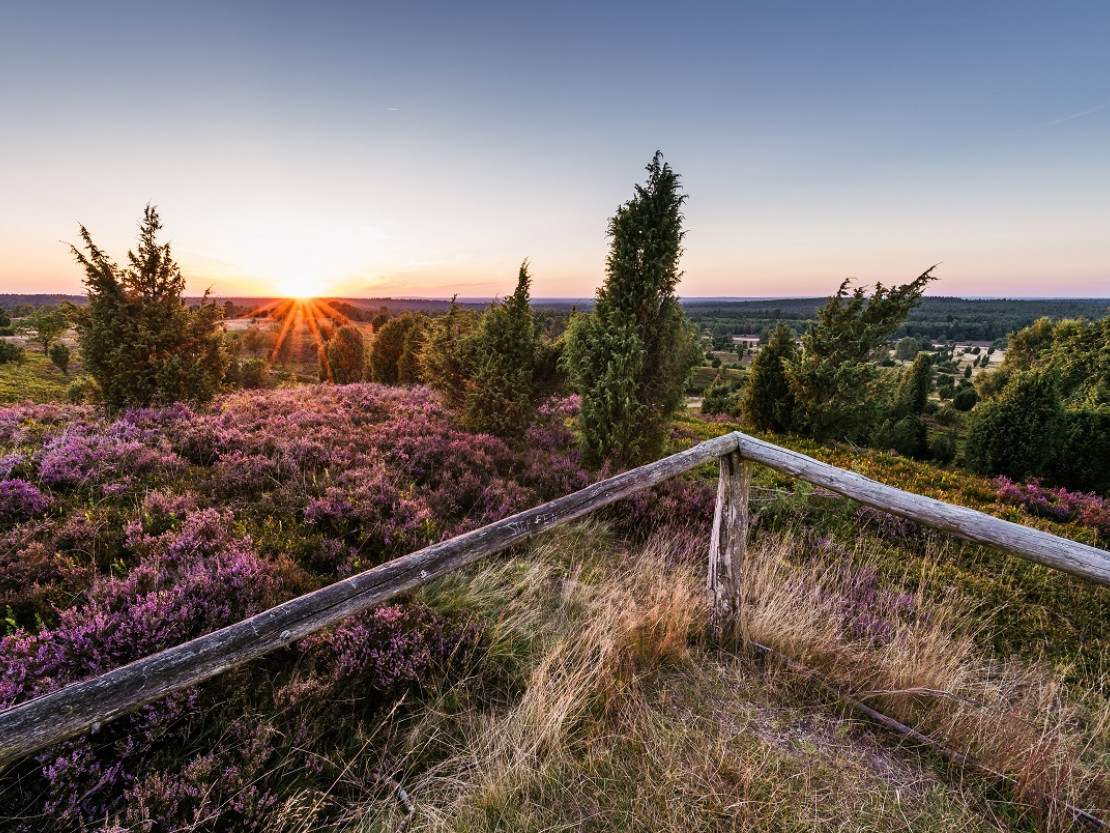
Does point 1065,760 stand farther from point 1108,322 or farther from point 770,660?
point 1108,322

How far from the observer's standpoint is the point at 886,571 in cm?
551

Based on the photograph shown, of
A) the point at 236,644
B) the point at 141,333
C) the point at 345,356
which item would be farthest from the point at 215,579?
the point at 345,356

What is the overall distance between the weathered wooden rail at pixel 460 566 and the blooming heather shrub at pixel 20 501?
165 inches

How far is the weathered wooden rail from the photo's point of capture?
1367mm

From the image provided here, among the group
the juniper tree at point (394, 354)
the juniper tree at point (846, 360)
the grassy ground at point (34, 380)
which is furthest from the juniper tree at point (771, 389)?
the grassy ground at point (34, 380)

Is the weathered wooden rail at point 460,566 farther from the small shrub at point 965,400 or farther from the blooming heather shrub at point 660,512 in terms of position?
the small shrub at point 965,400

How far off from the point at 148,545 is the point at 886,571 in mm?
7897

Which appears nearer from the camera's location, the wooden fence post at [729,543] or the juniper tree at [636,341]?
the wooden fence post at [729,543]

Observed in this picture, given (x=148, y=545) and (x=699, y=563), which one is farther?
(x=699, y=563)

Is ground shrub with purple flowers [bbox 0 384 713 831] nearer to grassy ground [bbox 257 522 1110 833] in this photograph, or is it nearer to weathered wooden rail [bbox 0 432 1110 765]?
grassy ground [bbox 257 522 1110 833]

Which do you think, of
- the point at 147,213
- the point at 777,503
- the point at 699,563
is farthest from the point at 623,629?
the point at 147,213

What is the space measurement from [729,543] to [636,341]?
13.4 ft

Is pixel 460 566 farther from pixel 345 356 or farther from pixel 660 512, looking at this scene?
pixel 345 356

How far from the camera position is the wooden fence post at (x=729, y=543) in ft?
11.0
